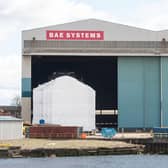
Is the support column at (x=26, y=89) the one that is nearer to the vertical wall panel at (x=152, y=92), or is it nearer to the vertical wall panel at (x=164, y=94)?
the vertical wall panel at (x=152, y=92)

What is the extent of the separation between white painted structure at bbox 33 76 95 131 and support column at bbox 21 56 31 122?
6.19 ft

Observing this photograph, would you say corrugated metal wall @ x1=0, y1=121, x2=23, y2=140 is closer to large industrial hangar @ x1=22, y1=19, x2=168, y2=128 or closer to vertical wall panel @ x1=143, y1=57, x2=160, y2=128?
large industrial hangar @ x1=22, y1=19, x2=168, y2=128

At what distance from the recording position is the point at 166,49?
399ft

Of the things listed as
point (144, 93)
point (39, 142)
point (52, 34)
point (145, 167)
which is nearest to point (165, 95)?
point (144, 93)

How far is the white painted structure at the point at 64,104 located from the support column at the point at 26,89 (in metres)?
1.89

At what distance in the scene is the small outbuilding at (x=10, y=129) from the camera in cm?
9906

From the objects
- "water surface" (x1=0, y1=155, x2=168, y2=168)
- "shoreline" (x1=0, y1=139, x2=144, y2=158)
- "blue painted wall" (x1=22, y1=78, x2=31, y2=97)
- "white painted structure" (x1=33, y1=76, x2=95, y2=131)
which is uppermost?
"blue painted wall" (x1=22, y1=78, x2=31, y2=97)

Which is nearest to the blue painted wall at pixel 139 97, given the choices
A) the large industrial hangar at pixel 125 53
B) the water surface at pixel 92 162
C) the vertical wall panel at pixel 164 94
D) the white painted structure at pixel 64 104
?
the large industrial hangar at pixel 125 53

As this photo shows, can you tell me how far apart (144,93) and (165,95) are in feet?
11.9

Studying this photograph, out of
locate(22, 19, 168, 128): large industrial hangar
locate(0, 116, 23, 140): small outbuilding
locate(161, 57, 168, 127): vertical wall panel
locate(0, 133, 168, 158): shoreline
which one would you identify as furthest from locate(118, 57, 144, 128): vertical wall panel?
locate(0, 133, 168, 158): shoreline

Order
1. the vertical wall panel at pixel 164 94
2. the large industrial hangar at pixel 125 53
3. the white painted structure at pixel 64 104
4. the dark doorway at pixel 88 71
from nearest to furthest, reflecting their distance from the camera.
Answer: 1. the white painted structure at pixel 64 104
2. the vertical wall panel at pixel 164 94
3. the large industrial hangar at pixel 125 53
4. the dark doorway at pixel 88 71

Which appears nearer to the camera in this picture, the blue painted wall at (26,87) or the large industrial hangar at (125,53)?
the large industrial hangar at (125,53)

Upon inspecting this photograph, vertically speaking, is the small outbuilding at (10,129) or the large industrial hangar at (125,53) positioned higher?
the large industrial hangar at (125,53)

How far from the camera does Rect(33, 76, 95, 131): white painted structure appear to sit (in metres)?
119
